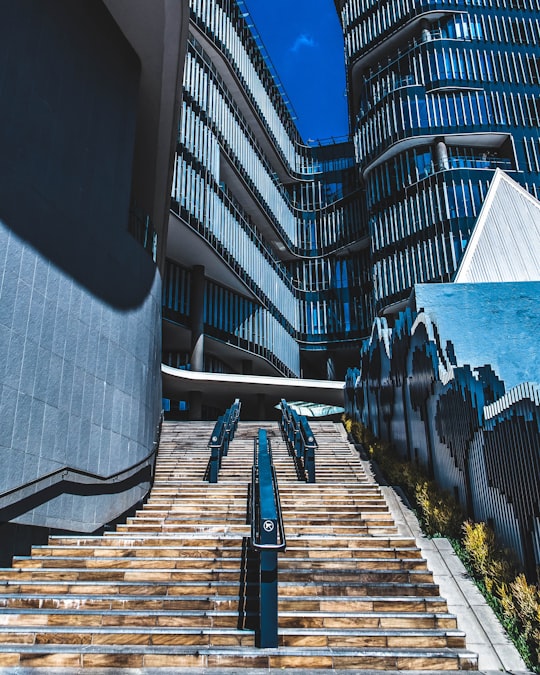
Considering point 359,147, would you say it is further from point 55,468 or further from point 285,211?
point 55,468

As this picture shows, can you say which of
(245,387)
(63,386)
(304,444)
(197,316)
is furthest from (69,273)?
(197,316)

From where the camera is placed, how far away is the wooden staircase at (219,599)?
16.0ft

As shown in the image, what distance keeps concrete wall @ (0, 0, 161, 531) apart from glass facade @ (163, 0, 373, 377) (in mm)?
15954

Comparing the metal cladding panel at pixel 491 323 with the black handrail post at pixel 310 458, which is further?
the black handrail post at pixel 310 458

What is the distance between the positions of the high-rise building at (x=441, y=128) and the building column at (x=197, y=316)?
14.2 m

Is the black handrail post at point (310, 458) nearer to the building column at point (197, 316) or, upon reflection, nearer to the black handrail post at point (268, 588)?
the black handrail post at point (268, 588)

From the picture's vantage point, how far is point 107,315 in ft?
32.1

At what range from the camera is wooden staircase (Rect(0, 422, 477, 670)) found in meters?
4.87

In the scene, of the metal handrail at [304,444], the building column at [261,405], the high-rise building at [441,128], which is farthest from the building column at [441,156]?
the metal handrail at [304,444]

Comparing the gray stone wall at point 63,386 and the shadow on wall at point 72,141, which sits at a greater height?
the shadow on wall at point 72,141

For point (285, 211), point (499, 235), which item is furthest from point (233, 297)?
point (499, 235)

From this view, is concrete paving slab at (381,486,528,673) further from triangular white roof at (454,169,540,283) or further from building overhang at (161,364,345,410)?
building overhang at (161,364,345,410)

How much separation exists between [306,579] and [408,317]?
7.26m

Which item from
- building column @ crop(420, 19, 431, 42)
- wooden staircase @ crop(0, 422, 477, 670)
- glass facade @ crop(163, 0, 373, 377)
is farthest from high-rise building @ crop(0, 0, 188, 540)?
building column @ crop(420, 19, 431, 42)
